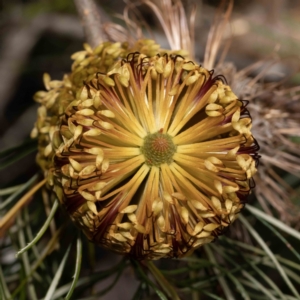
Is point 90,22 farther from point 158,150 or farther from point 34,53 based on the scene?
point 34,53

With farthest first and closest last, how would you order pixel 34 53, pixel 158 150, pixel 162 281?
pixel 34 53
pixel 162 281
pixel 158 150

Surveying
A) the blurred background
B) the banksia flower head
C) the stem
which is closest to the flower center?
the banksia flower head

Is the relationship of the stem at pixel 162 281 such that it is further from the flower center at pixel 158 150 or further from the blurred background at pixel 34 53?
the blurred background at pixel 34 53

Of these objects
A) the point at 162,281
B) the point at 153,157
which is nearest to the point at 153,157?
the point at 153,157

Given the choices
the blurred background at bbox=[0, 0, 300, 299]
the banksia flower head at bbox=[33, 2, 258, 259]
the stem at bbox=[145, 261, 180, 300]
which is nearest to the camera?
the banksia flower head at bbox=[33, 2, 258, 259]

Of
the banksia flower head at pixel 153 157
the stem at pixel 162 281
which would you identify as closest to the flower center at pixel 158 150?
the banksia flower head at pixel 153 157

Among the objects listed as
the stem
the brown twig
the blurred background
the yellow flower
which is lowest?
the stem

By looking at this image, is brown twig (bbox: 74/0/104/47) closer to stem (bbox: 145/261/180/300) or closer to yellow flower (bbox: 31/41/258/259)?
yellow flower (bbox: 31/41/258/259)
